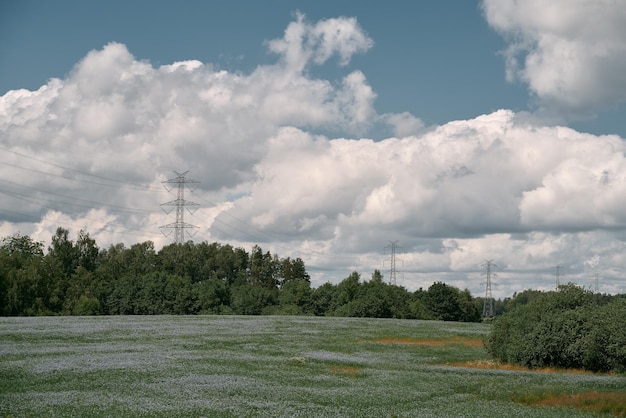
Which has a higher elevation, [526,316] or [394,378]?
[526,316]

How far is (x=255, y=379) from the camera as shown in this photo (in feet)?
137

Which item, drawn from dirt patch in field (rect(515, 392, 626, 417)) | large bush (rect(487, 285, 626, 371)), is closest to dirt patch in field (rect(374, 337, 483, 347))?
large bush (rect(487, 285, 626, 371))

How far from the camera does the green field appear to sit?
3177 centimetres

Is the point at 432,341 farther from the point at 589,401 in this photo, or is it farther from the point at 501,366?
the point at 589,401

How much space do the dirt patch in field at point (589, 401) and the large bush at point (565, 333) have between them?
16.5 metres

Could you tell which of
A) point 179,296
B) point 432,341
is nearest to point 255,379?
point 432,341

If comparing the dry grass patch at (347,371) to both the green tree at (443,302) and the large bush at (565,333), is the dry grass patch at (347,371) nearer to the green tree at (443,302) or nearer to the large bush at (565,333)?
the large bush at (565,333)

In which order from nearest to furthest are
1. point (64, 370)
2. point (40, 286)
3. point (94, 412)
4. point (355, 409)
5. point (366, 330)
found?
point (94, 412) < point (355, 409) < point (64, 370) < point (366, 330) < point (40, 286)

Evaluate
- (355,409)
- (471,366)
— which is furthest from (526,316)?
(355,409)

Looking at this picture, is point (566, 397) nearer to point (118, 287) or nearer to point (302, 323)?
point (302, 323)

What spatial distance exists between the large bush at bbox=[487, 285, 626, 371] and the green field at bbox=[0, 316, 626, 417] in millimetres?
3767

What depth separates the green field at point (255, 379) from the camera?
3177 cm

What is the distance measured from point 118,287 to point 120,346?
306 feet

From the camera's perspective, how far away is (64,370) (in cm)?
4238
